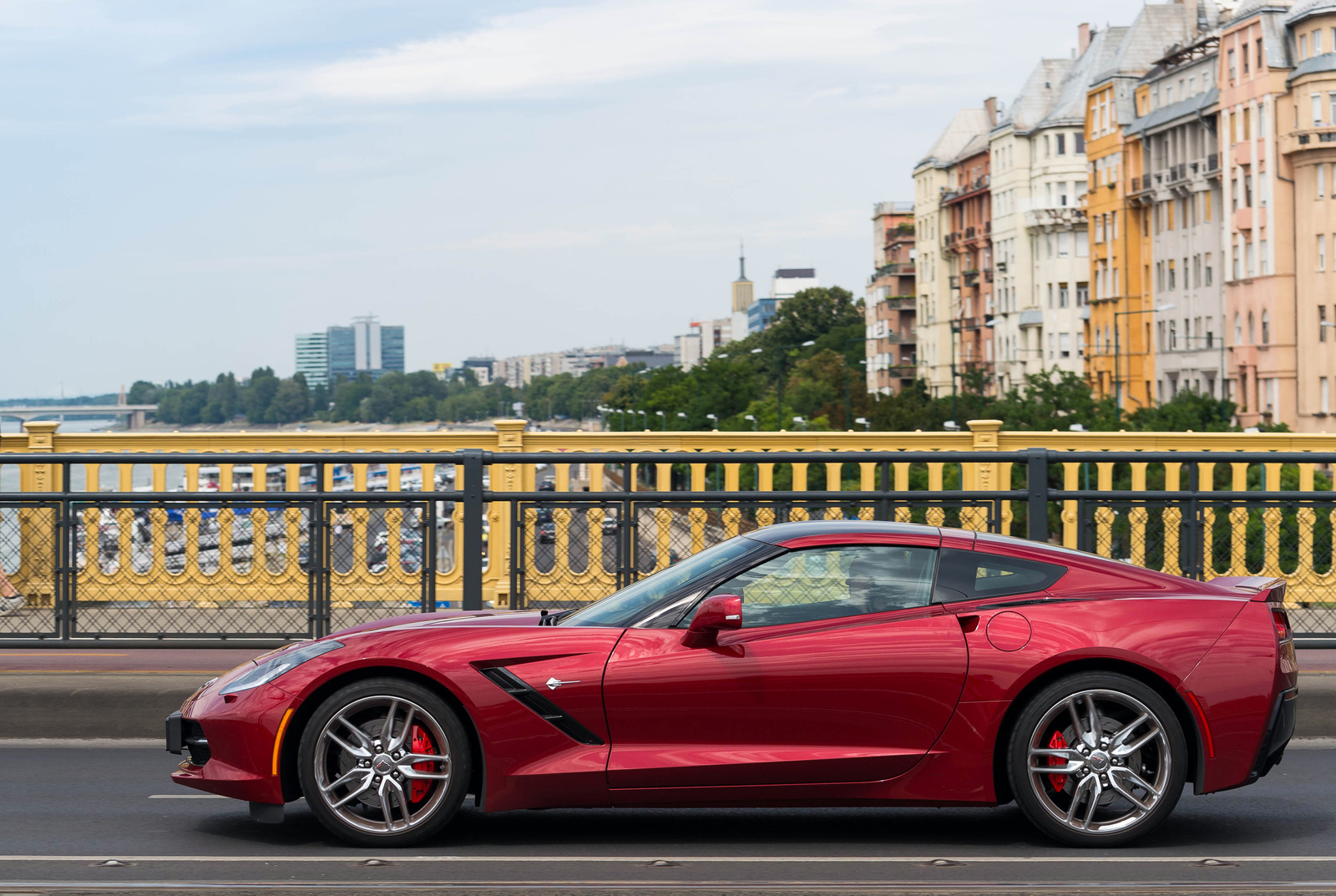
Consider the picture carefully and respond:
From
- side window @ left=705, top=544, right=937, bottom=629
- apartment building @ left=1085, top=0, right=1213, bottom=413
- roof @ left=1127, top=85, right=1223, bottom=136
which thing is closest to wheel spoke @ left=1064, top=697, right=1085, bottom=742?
side window @ left=705, top=544, right=937, bottom=629

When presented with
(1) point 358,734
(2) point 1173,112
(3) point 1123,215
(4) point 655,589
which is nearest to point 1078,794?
(4) point 655,589

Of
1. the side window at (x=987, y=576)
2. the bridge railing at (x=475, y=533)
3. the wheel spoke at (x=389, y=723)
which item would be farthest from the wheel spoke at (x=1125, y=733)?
the bridge railing at (x=475, y=533)

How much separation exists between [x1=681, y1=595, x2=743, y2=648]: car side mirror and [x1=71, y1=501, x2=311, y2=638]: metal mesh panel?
464 cm

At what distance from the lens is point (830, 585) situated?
6723 millimetres

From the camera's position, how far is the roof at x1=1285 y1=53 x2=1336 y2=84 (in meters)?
67.2

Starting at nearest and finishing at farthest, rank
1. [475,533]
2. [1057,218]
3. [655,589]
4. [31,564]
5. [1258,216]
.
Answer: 1. [655,589]
2. [31,564]
3. [475,533]
4. [1258,216]
5. [1057,218]

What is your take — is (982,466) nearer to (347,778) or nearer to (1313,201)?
(347,778)

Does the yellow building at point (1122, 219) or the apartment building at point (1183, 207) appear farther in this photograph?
the yellow building at point (1122, 219)

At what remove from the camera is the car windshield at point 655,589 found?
22.2ft

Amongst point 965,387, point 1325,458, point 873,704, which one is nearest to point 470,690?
point 873,704

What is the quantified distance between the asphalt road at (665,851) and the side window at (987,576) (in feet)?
3.26

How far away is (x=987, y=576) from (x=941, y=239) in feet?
424

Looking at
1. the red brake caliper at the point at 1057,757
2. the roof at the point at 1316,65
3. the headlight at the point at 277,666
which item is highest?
the roof at the point at 1316,65

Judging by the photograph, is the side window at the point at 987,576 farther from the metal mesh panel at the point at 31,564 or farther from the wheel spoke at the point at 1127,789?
the metal mesh panel at the point at 31,564
